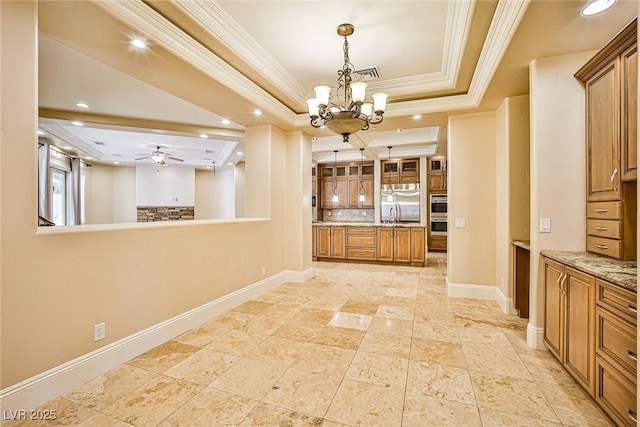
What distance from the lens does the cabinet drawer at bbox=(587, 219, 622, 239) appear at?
6.73ft

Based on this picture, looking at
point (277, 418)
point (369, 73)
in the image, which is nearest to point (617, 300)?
point (277, 418)

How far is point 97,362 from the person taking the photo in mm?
2191

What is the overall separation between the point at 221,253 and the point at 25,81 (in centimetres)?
229

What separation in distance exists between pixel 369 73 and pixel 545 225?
8.21ft

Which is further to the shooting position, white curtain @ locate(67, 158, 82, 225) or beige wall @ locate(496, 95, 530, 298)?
white curtain @ locate(67, 158, 82, 225)

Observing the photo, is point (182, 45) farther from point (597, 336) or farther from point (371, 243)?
point (371, 243)

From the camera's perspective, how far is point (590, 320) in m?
1.86

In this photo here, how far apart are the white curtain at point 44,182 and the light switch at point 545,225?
8.44 m

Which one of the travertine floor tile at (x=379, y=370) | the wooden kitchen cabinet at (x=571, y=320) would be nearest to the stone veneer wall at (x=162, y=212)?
the travertine floor tile at (x=379, y=370)

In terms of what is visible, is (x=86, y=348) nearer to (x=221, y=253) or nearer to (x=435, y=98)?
(x=221, y=253)

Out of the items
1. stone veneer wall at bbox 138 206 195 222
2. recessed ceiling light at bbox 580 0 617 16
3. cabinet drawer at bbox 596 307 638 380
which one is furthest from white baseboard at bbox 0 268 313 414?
stone veneer wall at bbox 138 206 195 222

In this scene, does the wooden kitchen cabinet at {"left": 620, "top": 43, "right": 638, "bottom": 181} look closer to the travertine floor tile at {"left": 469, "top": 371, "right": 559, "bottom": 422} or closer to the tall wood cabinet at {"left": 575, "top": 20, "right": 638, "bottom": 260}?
the tall wood cabinet at {"left": 575, "top": 20, "right": 638, "bottom": 260}

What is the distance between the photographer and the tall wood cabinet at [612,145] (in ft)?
6.26

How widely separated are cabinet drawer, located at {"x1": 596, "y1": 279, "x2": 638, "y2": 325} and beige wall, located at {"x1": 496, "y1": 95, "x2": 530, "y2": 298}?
→ 5.95 ft
